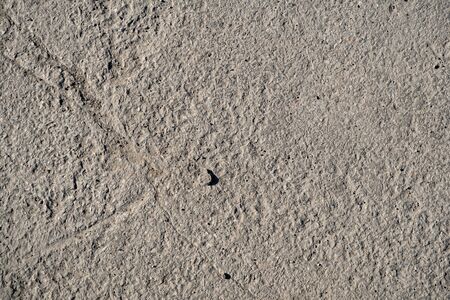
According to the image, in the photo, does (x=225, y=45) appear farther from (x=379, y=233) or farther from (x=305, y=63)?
(x=379, y=233)

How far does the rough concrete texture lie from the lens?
2.08 meters

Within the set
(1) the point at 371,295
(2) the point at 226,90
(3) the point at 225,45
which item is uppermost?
(3) the point at 225,45

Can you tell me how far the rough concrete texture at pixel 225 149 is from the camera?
208 centimetres

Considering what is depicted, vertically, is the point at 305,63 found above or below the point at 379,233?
above

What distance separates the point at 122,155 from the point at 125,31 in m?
0.50

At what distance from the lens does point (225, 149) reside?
2.13 meters

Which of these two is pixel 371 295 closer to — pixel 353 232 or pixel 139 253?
pixel 353 232

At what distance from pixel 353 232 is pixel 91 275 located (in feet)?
3.41

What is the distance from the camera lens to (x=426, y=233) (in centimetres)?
210

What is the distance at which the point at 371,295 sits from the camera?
6.83 ft

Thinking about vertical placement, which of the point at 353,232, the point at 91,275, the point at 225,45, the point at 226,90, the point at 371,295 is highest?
the point at 225,45

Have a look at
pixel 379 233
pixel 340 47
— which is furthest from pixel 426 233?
pixel 340 47

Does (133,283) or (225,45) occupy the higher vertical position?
(225,45)

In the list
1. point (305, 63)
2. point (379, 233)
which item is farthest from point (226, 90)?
point (379, 233)
